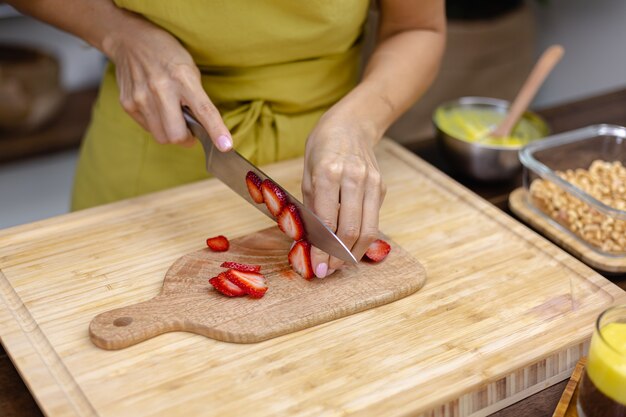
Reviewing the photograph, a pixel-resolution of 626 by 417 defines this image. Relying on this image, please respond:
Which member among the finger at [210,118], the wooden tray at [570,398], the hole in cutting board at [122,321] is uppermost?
the finger at [210,118]

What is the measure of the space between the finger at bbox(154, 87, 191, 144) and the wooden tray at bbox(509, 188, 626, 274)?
0.56m

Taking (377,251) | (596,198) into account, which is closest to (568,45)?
(596,198)

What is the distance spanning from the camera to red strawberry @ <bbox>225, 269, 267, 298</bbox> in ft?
3.53

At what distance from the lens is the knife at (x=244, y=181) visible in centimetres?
110

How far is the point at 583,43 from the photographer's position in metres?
2.69

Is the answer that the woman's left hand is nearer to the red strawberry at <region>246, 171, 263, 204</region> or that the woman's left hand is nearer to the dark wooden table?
the red strawberry at <region>246, 171, 263, 204</region>

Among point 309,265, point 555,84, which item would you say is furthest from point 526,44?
point 309,265

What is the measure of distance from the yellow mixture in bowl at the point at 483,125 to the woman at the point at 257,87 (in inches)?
6.5

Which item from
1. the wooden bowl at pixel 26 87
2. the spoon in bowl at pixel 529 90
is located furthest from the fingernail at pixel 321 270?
the wooden bowl at pixel 26 87

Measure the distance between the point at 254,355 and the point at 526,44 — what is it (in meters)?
1.77

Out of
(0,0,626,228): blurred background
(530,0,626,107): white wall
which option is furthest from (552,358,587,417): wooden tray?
(530,0,626,107): white wall

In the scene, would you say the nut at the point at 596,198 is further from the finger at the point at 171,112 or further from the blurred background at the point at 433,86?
the blurred background at the point at 433,86

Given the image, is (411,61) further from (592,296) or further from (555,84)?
(555,84)

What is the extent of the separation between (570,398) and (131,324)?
53 centimetres
